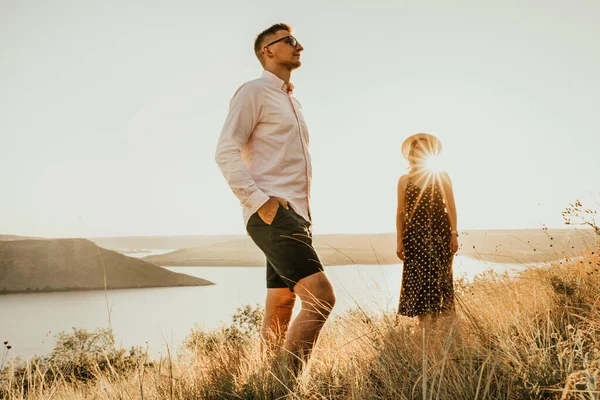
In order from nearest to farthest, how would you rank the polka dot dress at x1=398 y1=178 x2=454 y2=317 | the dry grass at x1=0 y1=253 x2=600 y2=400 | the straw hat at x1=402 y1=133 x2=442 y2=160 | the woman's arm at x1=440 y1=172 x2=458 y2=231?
the dry grass at x1=0 y1=253 x2=600 y2=400, the polka dot dress at x1=398 y1=178 x2=454 y2=317, the woman's arm at x1=440 y1=172 x2=458 y2=231, the straw hat at x1=402 y1=133 x2=442 y2=160

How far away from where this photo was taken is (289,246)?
6.44 feet

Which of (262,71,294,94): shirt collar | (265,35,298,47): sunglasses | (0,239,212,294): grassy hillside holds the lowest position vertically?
(0,239,212,294): grassy hillside

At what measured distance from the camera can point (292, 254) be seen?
1965mm

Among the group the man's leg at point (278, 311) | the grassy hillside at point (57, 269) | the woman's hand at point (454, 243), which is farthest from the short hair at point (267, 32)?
the grassy hillside at point (57, 269)

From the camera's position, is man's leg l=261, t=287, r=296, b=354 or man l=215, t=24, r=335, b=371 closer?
man l=215, t=24, r=335, b=371

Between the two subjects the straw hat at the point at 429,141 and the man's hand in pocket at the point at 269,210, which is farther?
the straw hat at the point at 429,141

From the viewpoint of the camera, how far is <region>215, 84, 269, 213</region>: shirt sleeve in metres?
1.98

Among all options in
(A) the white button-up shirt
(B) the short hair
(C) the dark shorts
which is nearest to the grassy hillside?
(B) the short hair

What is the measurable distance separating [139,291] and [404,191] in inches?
2564

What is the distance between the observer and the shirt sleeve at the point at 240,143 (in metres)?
1.98

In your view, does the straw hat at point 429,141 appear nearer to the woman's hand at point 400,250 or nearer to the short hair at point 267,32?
the woman's hand at point 400,250

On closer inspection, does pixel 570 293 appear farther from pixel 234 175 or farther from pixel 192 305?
pixel 192 305

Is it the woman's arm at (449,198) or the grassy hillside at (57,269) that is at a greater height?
the woman's arm at (449,198)

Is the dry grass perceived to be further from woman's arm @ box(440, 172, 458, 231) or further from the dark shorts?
woman's arm @ box(440, 172, 458, 231)
